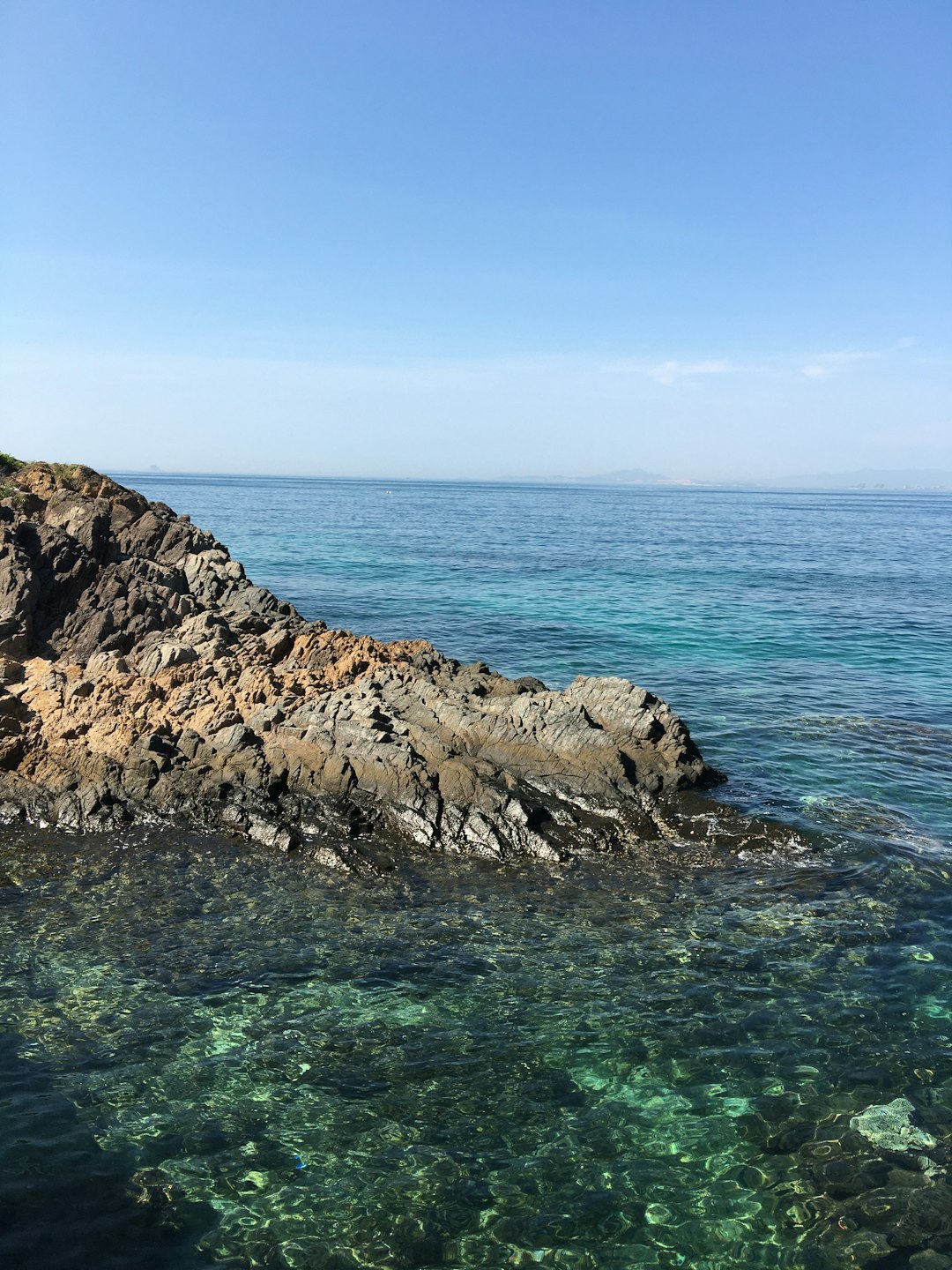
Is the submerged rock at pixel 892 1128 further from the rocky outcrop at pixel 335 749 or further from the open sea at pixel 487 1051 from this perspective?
the rocky outcrop at pixel 335 749

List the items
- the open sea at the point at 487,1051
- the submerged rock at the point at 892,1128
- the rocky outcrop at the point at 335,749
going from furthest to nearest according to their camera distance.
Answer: the rocky outcrop at the point at 335,749, the submerged rock at the point at 892,1128, the open sea at the point at 487,1051

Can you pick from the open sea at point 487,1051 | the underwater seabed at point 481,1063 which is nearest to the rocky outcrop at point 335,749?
the open sea at point 487,1051

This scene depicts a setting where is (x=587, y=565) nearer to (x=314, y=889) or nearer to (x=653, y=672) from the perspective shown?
(x=653, y=672)

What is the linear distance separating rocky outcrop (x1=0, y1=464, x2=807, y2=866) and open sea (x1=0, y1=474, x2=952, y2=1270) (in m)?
0.98

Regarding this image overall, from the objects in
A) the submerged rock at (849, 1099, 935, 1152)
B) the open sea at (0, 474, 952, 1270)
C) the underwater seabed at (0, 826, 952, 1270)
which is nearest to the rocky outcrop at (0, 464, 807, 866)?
the open sea at (0, 474, 952, 1270)

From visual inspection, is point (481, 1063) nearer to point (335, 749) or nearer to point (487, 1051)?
point (487, 1051)

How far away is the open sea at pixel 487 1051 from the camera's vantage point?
8.84m

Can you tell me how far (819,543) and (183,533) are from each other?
70.6 meters

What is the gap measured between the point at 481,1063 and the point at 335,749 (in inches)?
351

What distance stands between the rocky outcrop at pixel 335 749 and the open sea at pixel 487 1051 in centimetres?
98

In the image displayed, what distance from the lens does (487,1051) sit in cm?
1128

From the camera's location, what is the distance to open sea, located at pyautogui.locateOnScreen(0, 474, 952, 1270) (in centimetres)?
884

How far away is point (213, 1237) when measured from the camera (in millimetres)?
8648

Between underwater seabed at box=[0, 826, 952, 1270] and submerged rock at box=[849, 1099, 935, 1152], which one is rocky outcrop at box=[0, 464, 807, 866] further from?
submerged rock at box=[849, 1099, 935, 1152]
